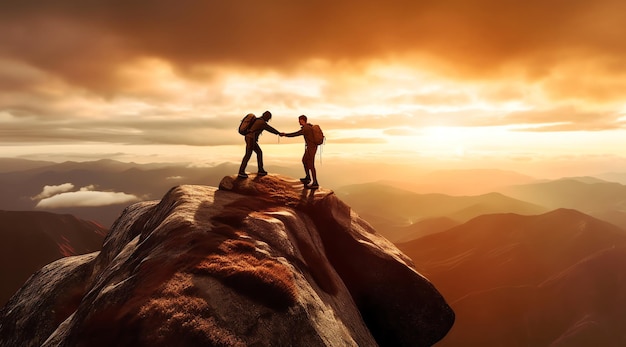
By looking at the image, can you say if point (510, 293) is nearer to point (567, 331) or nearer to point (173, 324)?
point (567, 331)

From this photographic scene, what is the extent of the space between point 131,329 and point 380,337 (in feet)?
46.5

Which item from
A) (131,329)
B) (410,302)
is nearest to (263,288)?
(131,329)

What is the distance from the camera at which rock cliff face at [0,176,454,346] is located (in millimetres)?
9508

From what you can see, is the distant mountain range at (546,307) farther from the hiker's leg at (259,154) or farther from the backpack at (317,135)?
the hiker's leg at (259,154)

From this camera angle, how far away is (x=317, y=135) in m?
22.4

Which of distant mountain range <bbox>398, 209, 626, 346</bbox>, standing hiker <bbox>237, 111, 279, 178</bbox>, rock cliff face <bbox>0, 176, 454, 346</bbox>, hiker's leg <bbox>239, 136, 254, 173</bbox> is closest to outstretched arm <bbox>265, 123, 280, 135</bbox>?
standing hiker <bbox>237, 111, 279, 178</bbox>

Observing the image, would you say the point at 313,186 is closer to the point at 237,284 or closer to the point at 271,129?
the point at 271,129

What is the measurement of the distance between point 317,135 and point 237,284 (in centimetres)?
1330

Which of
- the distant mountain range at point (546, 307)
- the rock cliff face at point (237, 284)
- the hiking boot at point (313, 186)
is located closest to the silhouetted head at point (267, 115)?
the rock cliff face at point (237, 284)

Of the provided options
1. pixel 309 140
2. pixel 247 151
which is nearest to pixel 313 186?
pixel 309 140

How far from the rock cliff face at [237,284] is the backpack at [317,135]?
3239 mm

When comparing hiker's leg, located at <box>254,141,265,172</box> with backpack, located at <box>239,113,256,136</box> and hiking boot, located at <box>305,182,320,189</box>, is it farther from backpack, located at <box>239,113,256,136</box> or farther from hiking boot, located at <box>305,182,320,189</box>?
hiking boot, located at <box>305,182,320,189</box>

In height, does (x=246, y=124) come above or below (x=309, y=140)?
above

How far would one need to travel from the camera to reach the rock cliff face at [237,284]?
951 cm
